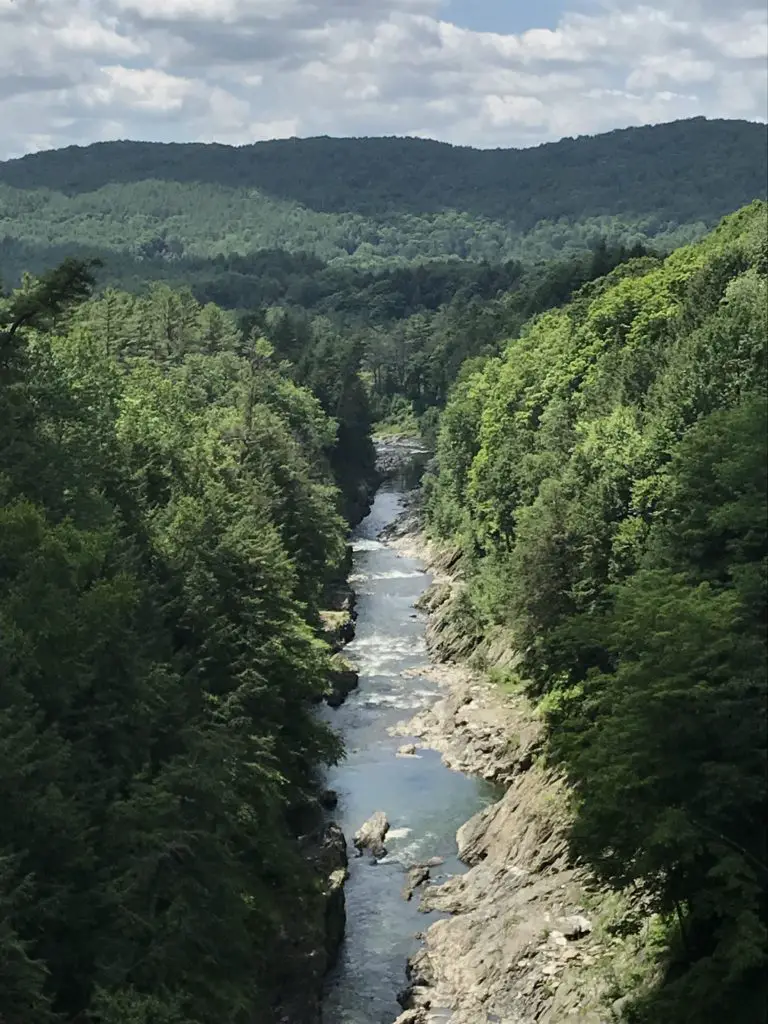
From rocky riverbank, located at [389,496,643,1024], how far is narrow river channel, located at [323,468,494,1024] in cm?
95

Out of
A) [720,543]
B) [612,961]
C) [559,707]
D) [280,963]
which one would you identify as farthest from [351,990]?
[720,543]

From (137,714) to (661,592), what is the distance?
573 inches

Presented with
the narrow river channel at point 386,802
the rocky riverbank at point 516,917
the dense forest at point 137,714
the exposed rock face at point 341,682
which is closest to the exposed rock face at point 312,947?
the dense forest at point 137,714

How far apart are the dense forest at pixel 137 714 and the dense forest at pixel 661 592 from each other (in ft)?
32.4

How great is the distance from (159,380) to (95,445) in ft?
88.5

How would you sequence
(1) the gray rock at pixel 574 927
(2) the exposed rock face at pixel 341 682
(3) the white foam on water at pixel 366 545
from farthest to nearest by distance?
(3) the white foam on water at pixel 366 545, (2) the exposed rock face at pixel 341 682, (1) the gray rock at pixel 574 927

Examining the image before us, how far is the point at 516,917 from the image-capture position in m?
38.8

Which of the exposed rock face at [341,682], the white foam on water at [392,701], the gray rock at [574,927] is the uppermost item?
the gray rock at [574,927]

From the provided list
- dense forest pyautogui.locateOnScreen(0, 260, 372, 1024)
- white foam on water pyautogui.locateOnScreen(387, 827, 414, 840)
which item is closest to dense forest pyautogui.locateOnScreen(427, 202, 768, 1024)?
white foam on water pyautogui.locateOnScreen(387, 827, 414, 840)

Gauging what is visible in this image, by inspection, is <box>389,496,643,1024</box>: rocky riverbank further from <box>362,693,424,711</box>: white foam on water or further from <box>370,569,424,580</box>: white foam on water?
<box>370,569,424,580</box>: white foam on water

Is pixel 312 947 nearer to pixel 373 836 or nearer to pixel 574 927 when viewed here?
pixel 574 927

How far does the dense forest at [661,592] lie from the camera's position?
26578 mm

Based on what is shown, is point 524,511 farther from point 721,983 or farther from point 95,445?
point 721,983

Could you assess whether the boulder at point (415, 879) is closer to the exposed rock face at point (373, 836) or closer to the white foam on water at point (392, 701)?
the exposed rock face at point (373, 836)
